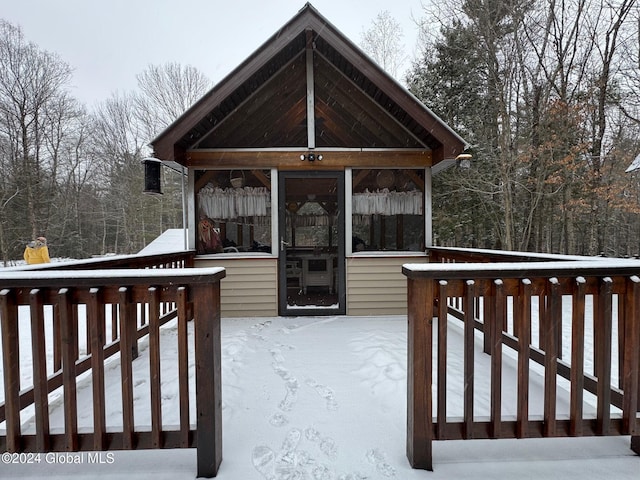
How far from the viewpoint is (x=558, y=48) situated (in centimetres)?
951

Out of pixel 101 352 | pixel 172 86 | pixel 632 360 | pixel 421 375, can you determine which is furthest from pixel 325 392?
pixel 172 86

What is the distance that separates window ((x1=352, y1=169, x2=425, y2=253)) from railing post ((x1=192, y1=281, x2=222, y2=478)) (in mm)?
3513

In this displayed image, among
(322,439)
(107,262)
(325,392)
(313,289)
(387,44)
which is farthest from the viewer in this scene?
(387,44)

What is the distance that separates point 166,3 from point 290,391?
78.7ft

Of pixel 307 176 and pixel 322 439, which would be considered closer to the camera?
pixel 322 439

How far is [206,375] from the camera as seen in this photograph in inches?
66.7

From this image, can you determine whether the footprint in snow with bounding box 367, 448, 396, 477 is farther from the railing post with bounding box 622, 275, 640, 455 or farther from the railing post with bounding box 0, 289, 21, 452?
the railing post with bounding box 0, 289, 21, 452

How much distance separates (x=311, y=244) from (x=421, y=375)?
7.09m

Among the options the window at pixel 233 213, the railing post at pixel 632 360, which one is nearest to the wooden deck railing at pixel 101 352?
the railing post at pixel 632 360

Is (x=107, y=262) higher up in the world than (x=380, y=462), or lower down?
higher up

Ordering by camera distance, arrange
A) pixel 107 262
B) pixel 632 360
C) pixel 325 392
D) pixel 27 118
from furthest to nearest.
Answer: pixel 27 118 → pixel 107 262 → pixel 325 392 → pixel 632 360

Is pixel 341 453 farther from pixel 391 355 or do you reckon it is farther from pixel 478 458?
pixel 391 355

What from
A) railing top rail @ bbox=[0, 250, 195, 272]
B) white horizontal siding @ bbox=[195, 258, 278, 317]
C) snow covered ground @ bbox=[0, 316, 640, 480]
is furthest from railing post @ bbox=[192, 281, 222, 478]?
white horizontal siding @ bbox=[195, 258, 278, 317]

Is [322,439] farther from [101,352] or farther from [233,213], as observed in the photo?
[233,213]
